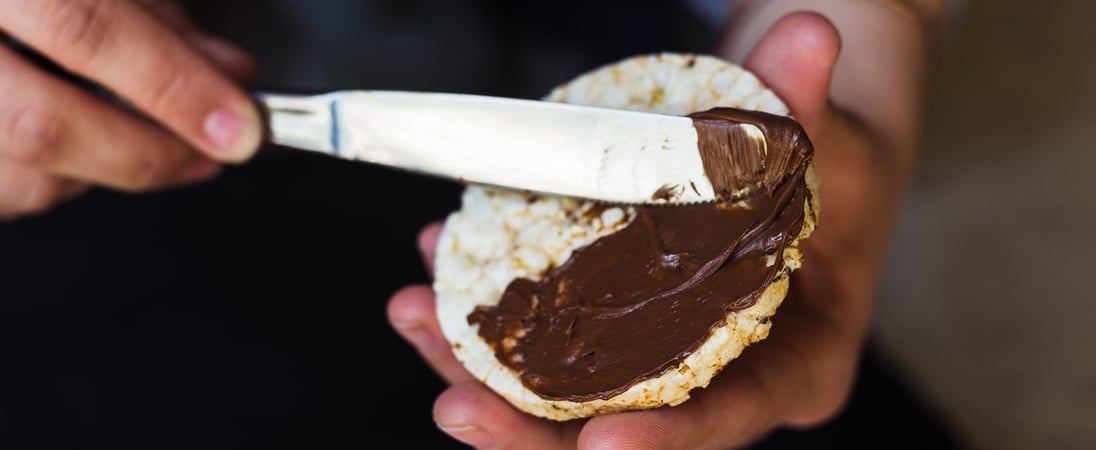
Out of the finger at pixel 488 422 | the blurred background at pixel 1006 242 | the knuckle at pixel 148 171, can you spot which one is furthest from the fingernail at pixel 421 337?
the blurred background at pixel 1006 242

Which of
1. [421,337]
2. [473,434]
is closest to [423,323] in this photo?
[421,337]

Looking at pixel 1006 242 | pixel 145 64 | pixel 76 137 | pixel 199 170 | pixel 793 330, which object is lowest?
pixel 1006 242

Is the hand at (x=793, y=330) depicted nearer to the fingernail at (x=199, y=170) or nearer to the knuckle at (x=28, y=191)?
the fingernail at (x=199, y=170)

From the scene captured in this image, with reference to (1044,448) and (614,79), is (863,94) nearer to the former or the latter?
(614,79)

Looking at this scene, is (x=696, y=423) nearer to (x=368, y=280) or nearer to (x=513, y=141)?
(x=513, y=141)

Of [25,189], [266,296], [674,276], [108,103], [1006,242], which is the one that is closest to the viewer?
[674,276]

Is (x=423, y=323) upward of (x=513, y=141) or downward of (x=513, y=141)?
downward

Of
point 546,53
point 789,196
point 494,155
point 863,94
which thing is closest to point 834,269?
point 863,94
